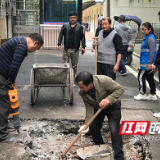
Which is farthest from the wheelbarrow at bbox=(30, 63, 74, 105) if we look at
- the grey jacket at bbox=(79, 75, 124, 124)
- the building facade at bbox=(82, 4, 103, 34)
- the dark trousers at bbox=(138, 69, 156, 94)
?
the building facade at bbox=(82, 4, 103, 34)

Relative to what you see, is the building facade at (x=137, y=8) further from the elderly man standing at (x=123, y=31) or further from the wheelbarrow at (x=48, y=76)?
the wheelbarrow at (x=48, y=76)

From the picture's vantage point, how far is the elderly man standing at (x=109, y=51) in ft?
18.4

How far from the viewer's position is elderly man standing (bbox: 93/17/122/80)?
18.4 ft

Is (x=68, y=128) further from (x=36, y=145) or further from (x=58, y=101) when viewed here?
(x=58, y=101)

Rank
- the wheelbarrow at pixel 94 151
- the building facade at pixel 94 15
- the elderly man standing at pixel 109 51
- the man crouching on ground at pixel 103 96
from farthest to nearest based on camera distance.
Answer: the building facade at pixel 94 15, the elderly man standing at pixel 109 51, the wheelbarrow at pixel 94 151, the man crouching on ground at pixel 103 96

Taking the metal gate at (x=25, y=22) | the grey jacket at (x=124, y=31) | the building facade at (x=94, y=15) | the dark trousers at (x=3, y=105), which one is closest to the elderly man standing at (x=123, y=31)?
the grey jacket at (x=124, y=31)

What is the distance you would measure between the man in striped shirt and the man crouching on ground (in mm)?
1083

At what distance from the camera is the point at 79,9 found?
619 inches

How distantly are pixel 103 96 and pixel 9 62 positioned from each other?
4.97 feet

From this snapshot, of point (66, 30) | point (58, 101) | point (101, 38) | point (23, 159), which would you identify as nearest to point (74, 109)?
point (58, 101)

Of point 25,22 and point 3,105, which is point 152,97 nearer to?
point 3,105

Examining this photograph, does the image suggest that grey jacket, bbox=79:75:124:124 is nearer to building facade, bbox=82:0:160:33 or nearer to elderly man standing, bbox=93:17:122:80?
elderly man standing, bbox=93:17:122:80

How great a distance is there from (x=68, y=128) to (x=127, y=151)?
3.95 ft

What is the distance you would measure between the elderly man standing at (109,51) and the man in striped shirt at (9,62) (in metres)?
1.86
